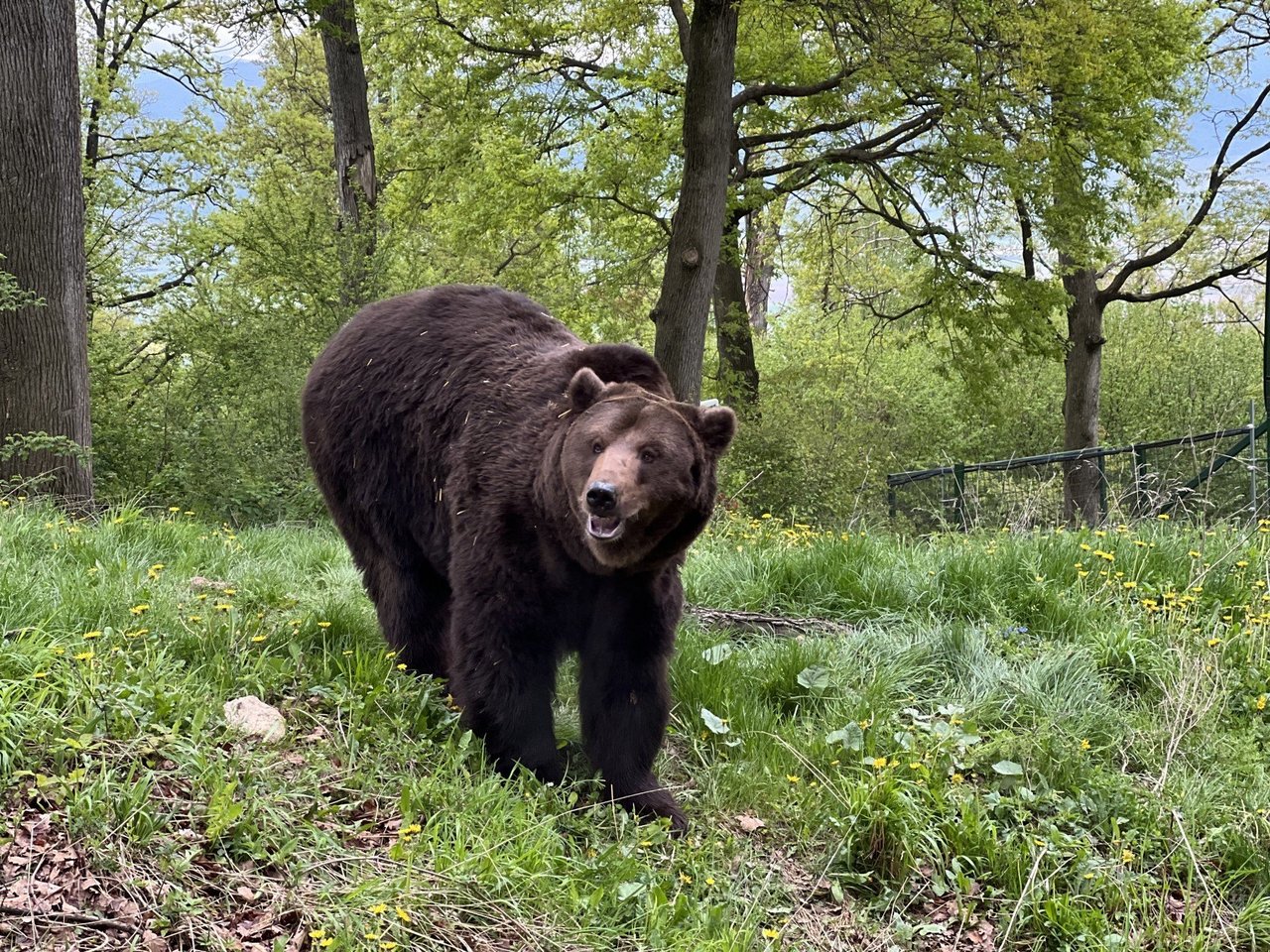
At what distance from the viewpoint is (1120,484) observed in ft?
35.1

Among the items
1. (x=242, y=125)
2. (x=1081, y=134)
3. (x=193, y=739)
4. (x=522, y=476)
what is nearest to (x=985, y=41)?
(x=1081, y=134)

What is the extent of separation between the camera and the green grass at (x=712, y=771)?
3215 millimetres

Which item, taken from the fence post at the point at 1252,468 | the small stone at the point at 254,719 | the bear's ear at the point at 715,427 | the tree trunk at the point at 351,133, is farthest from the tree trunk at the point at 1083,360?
the small stone at the point at 254,719

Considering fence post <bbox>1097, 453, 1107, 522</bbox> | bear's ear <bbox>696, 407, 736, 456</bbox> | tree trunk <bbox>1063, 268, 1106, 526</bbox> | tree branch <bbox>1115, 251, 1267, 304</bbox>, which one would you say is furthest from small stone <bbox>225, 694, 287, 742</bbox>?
tree branch <bbox>1115, 251, 1267, 304</bbox>

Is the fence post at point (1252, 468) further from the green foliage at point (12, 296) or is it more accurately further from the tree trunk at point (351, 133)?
the tree trunk at point (351, 133)

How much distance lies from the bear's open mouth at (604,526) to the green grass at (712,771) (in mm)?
1025

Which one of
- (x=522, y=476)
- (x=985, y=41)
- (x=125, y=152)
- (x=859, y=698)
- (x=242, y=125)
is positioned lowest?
(x=859, y=698)

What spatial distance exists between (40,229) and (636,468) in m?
6.23

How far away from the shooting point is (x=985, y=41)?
35.0 feet

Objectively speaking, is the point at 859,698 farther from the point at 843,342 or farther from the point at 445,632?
the point at 843,342

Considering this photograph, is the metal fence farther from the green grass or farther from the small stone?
the small stone

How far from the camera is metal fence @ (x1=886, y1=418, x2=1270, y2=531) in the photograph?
8.49 meters

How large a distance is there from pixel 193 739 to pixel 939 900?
2891 mm

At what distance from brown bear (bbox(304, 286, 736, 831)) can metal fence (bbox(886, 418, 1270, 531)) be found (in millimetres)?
4283
